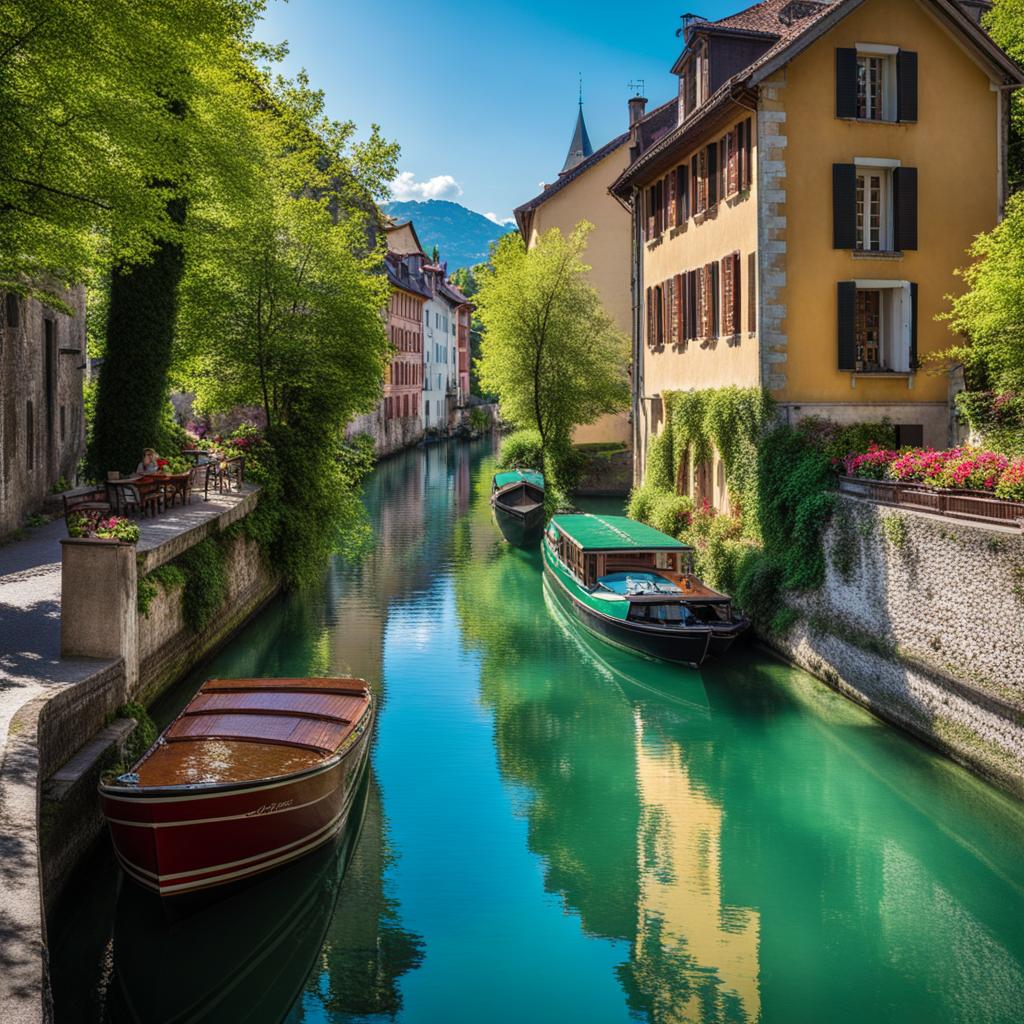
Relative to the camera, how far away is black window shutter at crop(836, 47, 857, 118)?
813 inches

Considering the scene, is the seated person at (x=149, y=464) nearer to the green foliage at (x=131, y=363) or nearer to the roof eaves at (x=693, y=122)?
the green foliage at (x=131, y=363)

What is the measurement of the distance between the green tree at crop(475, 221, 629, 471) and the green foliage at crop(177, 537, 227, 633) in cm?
2268

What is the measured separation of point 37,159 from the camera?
12.3 meters

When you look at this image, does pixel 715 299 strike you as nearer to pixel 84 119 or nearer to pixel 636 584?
pixel 636 584

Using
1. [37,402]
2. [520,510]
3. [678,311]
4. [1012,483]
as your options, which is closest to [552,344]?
[520,510]

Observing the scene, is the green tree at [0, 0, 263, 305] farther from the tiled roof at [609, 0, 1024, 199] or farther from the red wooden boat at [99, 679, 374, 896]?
the tiled roof at [609, 0, 1024, 199]

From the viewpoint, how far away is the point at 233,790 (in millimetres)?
10188

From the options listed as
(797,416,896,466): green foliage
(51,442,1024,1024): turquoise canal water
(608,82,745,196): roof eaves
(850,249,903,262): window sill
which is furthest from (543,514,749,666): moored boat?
(608,82,745,196): roof eaves

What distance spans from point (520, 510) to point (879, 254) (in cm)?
1486

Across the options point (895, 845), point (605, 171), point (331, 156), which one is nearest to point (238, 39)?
point (331, 156)

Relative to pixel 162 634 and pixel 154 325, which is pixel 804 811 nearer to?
pixel 162 634

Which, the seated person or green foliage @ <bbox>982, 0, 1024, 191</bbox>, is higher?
green foliage @ <bbox>982, 0, 1024, 191</bbox>

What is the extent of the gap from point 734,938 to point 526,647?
11.6 m

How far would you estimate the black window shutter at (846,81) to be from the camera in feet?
67.8
